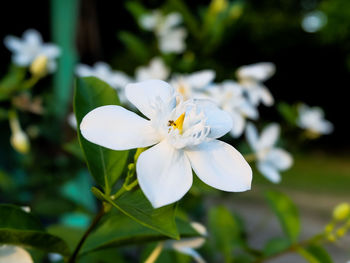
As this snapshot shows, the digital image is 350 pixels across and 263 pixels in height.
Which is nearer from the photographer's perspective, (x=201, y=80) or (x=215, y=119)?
(x=215, y=119)

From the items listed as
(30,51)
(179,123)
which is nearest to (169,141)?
(179,123)

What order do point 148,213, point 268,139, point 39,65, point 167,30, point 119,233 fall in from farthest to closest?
point 167,30 < point 39,65 < point 268,139 < point 119,233 < point 148,213

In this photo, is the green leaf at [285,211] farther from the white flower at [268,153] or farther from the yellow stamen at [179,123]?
the yellow stamen at [179,123]

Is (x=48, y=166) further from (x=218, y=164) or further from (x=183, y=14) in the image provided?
(x=218, y=164)

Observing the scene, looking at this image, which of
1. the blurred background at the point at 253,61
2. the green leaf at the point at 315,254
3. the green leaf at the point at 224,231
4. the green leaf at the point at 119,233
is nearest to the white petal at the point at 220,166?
the green leaf at the point at 119,233

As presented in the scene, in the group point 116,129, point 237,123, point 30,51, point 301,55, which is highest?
point 301,55

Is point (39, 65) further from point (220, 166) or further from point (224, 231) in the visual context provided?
point (220, 166)

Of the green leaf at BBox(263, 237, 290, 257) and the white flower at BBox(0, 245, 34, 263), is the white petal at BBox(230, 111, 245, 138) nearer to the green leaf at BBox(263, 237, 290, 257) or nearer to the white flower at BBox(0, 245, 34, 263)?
the green leaf at BBox(263, 237, 290, 257)
